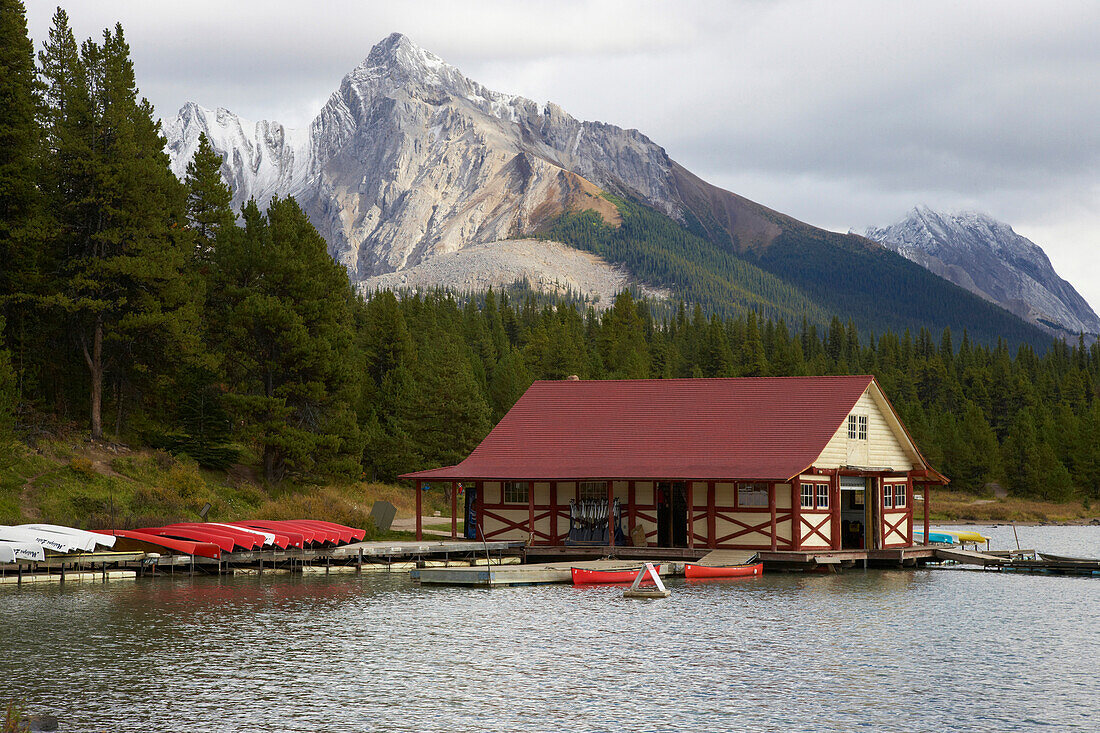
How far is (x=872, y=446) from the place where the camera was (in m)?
43.9

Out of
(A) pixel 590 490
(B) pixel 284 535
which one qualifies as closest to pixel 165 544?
(B) pixel 284 535

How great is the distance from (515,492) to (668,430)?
6.72 metres

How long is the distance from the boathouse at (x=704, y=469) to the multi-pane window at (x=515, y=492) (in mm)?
52

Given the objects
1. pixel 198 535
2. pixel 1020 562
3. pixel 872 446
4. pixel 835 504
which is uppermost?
pixel 872 446

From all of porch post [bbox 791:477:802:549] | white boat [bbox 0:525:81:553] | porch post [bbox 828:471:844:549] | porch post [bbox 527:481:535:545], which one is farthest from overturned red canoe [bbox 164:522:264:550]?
porch post [bbox 828:471:844:549]

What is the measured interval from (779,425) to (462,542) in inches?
525

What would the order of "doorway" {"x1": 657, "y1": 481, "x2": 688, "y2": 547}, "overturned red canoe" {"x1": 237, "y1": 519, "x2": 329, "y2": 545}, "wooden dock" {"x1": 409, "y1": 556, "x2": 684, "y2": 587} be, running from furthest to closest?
"doorway" {"x1": 657, "y1": 481, "x2": 688, "y2": 547}
"overturned red canoe" {"x1": 237, "y1": 519, "x2": 329, "y2": 545}
"wooden dock" {"x1": 409, "y1": 556, "x2": 684, "y2": 587}

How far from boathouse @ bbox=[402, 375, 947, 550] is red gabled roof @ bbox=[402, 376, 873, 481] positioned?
0.07 metres

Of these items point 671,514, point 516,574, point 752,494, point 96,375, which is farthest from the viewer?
point 96,375

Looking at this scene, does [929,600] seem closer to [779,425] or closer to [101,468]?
[779,425]

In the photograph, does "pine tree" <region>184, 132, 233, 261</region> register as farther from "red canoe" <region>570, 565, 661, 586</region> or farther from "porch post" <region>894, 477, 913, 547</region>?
"porch post" <region>894, 477, 913, 547</region>

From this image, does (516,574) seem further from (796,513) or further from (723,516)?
(796,513)

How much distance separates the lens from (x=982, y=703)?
19719 millimetres

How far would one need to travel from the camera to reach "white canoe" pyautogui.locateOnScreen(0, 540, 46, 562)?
35.8 metres
